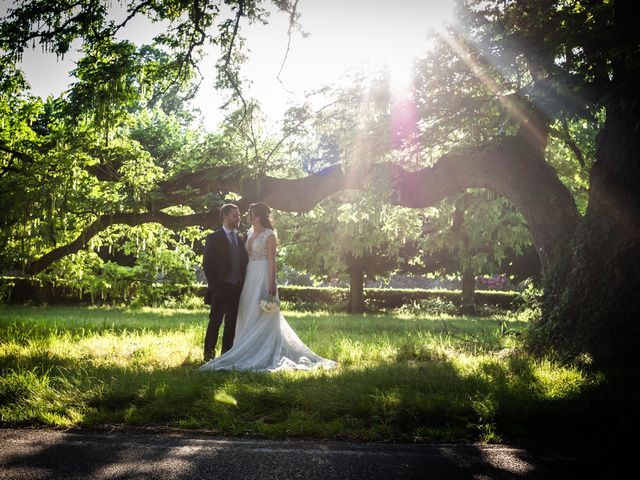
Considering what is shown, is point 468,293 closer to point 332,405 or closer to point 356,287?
point 356,287

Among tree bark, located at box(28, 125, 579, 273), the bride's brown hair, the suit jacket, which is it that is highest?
tree bark, located at box(28, 125, 579, 273)

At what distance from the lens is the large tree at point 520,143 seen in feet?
22.0

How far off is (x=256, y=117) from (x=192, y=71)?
5.20 feet

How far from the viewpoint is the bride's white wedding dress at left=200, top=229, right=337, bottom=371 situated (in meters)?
6.90

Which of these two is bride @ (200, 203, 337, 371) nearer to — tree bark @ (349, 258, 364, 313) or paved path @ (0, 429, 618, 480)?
paved path @ (0, 429, 618, 480)

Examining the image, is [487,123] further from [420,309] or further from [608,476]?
[420,309]

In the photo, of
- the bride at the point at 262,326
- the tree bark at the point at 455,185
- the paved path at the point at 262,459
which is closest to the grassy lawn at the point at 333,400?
the paved path at the point at 262,459

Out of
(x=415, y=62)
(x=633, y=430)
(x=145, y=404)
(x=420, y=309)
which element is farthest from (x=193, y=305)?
(x=633, y=430)

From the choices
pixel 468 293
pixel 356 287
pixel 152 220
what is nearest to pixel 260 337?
pixel 152 220

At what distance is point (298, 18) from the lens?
8.84 m

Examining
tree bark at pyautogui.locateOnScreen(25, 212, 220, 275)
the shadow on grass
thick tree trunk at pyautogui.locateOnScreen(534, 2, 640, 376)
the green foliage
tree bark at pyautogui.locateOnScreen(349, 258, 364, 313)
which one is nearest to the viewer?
the shadow on grass

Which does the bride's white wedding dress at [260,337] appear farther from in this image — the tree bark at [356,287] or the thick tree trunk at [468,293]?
the thick tree trunk at [468,293]

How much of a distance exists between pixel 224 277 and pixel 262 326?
37.9 inches

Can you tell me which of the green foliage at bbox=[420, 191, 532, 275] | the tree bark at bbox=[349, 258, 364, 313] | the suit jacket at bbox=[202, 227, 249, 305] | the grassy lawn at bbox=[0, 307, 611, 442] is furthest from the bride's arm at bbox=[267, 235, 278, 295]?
the tree bark at bbox=[349, 258, 364, 313]
